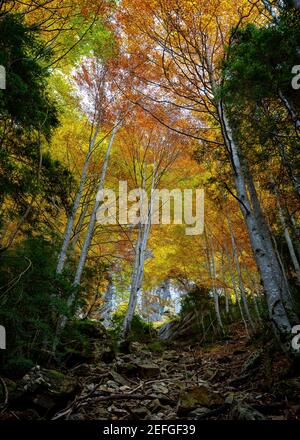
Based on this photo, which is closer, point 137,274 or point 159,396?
point 159,396

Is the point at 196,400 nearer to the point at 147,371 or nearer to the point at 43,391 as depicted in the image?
the point at 43,391

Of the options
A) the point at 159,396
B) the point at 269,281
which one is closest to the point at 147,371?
the point at 159,396

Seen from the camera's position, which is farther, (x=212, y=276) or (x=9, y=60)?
(x=212, y=276)

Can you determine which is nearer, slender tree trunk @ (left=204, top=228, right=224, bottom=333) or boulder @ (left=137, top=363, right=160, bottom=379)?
boulder @ (left=137, top=363, right=160, bottom=379)

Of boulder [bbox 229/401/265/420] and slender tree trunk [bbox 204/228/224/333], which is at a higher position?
slender tree trunk [bbox 204/228/224/333]

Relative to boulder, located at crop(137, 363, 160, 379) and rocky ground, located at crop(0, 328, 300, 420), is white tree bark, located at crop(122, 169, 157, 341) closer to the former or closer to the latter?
boulder, located at crop(137, 363, 160, 379)

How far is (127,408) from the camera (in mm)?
3385

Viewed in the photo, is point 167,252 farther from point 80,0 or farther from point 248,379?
point 80,0

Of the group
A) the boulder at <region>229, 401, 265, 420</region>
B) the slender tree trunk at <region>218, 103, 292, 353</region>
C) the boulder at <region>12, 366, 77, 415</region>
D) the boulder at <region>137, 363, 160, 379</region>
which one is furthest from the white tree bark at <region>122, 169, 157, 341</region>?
the boulder at <region>229, 401, 265, 420</region>

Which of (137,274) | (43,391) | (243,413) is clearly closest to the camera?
(243,413)

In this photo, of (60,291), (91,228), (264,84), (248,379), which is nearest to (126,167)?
(91,228)

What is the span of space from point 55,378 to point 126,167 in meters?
8.52

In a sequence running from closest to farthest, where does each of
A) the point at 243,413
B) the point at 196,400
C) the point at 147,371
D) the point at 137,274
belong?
the point at 243,413 < the point at 196,400 < the point at 147,371 < the point at 137,274
